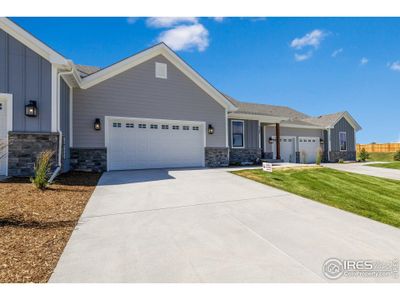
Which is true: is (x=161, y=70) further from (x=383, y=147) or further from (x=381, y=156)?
(x=383, y=147)

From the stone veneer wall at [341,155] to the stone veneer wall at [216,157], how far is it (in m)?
11.7

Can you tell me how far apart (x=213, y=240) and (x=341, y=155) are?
66.8ft

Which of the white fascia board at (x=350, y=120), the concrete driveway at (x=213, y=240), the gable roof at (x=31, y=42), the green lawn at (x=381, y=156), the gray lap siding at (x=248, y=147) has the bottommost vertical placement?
the concrete driveway at (x=213, y=240)

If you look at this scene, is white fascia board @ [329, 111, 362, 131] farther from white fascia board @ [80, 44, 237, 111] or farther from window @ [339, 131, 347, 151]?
white fascia board @ [80, 44, 237, 111]

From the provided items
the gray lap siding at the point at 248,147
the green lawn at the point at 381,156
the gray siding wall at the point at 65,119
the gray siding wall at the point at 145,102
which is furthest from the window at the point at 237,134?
the green lawn at the point at 381,156

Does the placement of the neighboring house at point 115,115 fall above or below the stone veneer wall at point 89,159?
above

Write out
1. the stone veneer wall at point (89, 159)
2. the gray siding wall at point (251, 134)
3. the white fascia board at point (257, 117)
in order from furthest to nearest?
the gray siding wall at point (251, 134)
the white fascia board at point (257, 117)
the stone veneer wall at point (89, 159)

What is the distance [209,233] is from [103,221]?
192cm

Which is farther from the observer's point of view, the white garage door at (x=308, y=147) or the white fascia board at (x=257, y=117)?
the white garage door at (x=308, y=147)

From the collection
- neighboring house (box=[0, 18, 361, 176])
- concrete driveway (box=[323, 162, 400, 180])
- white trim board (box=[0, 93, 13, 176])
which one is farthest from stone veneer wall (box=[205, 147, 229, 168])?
white trim board (box=[0, 93, 13, 176])

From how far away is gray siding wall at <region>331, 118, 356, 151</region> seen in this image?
1920 centimetres

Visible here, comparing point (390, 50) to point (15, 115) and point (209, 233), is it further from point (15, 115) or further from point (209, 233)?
point (15, 115)

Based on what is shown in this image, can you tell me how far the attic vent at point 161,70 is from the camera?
36.2 feet

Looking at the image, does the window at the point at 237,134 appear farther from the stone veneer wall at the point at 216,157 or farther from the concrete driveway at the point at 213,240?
the concrete driveway at the point at 213,240
